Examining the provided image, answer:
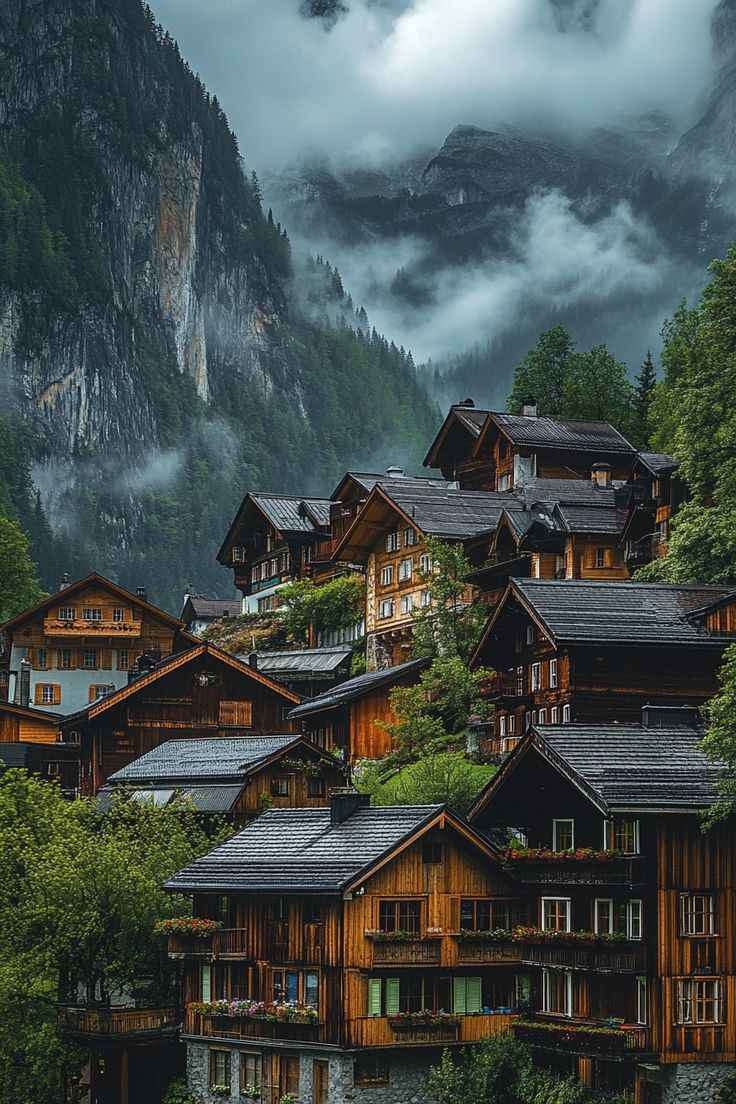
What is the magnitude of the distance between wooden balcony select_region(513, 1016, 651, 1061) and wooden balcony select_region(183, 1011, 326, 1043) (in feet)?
15.8

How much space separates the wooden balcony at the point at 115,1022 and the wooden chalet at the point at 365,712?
66.2 feet

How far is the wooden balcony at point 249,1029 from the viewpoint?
45500 mm

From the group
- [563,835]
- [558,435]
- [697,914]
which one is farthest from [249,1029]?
[558,435]

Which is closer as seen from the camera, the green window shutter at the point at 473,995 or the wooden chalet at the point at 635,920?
the wooden chalet at the point at 635,920

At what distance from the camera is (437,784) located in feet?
179

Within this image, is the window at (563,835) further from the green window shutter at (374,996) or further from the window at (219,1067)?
the window at (219,1067)

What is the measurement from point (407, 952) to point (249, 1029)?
4.63 metres

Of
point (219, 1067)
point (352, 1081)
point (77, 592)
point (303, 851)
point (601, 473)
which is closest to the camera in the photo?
point (352, 1081)

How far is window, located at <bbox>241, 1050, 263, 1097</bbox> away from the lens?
46.8 meters

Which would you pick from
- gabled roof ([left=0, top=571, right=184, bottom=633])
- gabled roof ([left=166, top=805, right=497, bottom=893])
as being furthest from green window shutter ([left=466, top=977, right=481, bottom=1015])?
gabled roof ([left=0, top=571, right=184, bottom=633])

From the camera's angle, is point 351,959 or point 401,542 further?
point 401,542

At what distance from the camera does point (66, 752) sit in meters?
81.9

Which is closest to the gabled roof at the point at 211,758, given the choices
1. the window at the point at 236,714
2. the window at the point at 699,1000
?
the window at the point at 236,714

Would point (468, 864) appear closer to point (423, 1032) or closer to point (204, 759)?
point (423, 1032)
